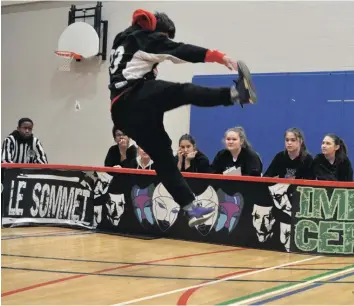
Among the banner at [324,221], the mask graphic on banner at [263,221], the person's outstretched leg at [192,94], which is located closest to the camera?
the person's outstretched leg at [192,94]

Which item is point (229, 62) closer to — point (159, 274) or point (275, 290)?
point (275, 290)

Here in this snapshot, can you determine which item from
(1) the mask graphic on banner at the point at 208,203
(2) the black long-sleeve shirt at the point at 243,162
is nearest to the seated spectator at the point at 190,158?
(2) the black long-sleeve shirt at the point at 243,162

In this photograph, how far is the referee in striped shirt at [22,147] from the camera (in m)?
7.65

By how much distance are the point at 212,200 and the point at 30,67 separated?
268 inches

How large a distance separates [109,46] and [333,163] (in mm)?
5769

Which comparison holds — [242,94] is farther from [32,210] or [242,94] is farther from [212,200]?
[32,210]

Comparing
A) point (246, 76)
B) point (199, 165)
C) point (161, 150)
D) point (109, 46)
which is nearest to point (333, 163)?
point (199, 165)

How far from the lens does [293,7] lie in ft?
29.2

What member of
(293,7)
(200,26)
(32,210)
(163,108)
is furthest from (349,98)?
(163,108)

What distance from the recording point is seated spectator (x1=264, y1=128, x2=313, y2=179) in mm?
6082

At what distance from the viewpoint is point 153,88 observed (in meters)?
3.58

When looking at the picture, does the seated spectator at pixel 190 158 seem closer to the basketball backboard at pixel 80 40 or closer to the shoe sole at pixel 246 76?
the shoe sole at pixel 246 76

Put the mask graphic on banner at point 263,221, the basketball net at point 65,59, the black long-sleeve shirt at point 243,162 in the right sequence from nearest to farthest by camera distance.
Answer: the mask graphic on banner at point 263,221
the black long-sleeve shirt at point 243,162
the basketball net at point 65,59

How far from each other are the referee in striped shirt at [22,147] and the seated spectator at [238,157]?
100 inches
